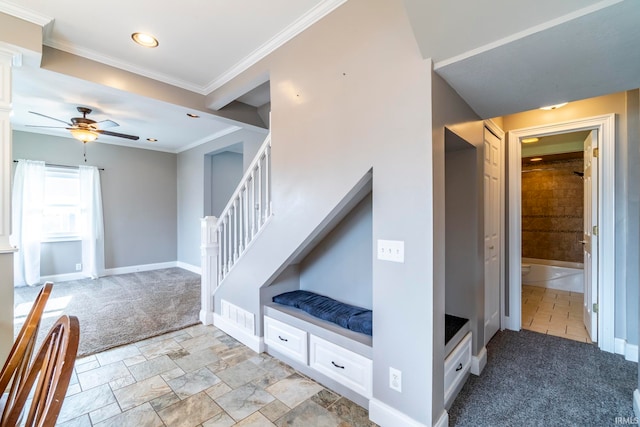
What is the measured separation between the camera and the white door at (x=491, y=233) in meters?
2.60

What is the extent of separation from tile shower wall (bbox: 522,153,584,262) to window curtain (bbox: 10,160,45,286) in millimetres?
8563

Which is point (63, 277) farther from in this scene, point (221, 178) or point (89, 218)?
point (221, 178)

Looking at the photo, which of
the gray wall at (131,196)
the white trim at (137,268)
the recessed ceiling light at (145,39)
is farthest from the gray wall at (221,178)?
the recessed ceiling light at (145,39)

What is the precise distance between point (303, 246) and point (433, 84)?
4.55 ft

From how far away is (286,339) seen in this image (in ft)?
7.81

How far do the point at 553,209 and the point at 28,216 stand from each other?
30.3 feet

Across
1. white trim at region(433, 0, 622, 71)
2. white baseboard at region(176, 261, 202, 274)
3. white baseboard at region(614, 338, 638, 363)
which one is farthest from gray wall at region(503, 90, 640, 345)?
white baseboard at region(176, 261, 202, 274)

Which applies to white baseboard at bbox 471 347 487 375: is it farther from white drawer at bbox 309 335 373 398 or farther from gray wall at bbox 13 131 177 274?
gray wall at bbox 13 131 177 274

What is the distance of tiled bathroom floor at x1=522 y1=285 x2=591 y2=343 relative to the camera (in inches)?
119

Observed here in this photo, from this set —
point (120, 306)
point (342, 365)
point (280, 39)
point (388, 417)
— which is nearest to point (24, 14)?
point (280, 39)

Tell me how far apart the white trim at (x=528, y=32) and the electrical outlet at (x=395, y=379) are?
1.73 metres

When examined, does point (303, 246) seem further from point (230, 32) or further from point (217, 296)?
point (230, 32)

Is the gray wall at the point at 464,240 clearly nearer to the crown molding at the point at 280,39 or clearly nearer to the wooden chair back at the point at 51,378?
the crown molding at the point at 280,39

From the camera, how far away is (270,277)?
8.18ft
